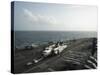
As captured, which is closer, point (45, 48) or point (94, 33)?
point (45, 48)

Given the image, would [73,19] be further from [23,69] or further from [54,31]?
[23,69]

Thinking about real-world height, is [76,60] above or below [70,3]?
below

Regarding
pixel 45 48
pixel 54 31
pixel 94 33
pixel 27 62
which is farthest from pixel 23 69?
pixel 94 33
